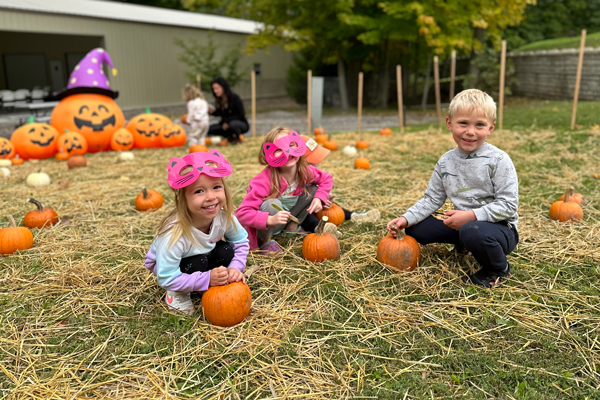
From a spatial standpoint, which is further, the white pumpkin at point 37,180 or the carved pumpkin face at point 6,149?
the carved pumpkin face at point 6,149

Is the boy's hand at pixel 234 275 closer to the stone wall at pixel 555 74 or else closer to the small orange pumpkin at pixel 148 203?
the small orange pumpkin at pixel 148 203

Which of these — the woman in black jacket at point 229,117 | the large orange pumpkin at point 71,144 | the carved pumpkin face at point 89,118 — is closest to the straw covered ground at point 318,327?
the large orange pumpkin at point 71,144

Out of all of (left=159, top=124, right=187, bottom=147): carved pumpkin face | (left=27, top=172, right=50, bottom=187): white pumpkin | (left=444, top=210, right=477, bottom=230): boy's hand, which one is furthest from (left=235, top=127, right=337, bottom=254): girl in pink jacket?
(left=159, top=124, right=187, bottom=147): carved pumpkin face

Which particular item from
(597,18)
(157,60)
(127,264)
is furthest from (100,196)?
(597,18)

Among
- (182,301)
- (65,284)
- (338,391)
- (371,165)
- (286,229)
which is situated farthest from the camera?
(371,165)

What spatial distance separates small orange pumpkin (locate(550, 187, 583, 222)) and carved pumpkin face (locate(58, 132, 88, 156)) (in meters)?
9.01

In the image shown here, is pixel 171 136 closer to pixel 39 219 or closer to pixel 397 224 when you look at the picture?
pixel 39 219

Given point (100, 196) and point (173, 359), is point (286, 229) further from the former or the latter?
point (100, 196)

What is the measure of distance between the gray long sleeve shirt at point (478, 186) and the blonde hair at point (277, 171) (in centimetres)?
105

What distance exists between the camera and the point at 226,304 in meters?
2.67

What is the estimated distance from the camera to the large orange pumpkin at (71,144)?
9.31 meters

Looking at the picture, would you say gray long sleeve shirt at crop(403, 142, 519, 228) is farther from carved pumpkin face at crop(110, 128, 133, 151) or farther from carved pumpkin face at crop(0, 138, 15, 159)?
carved pumpkin face at crop(0, 138, 15, 159)

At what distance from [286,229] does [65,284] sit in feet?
6.25

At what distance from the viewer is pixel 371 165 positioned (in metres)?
7.54
